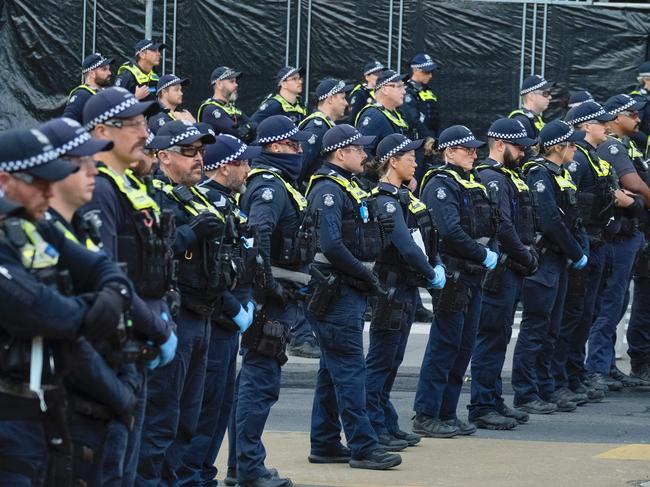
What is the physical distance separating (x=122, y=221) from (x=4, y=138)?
130cm

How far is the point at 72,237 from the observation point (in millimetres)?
5617

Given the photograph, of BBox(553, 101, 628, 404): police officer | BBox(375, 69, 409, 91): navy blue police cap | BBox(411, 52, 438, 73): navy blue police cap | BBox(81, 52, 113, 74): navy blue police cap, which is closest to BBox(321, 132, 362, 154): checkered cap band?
BBox(553, 101, 628, 404): police officer

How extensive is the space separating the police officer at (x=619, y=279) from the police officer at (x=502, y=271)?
1879 mm

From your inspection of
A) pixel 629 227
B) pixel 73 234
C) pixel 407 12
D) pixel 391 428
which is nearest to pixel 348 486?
pixel 391 428

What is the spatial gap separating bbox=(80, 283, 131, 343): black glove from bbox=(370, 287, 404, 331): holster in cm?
444

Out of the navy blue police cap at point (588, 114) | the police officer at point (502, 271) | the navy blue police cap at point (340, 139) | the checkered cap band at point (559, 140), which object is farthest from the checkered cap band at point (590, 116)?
the navy blue police cap at point (340, 139)

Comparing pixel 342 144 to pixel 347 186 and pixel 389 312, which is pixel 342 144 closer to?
pixel 347 186

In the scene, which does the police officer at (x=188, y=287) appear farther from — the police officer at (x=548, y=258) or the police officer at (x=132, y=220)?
the police officer at (x=548, y=258)

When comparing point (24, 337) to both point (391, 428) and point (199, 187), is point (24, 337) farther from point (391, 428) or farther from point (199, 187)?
point (391, 428)

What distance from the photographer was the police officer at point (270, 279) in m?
8.58

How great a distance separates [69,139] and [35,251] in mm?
617

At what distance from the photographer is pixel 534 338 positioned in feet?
38.7

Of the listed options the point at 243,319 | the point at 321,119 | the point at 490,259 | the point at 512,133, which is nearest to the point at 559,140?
the point at 512,133

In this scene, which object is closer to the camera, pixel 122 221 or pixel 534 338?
pixel 122 221
